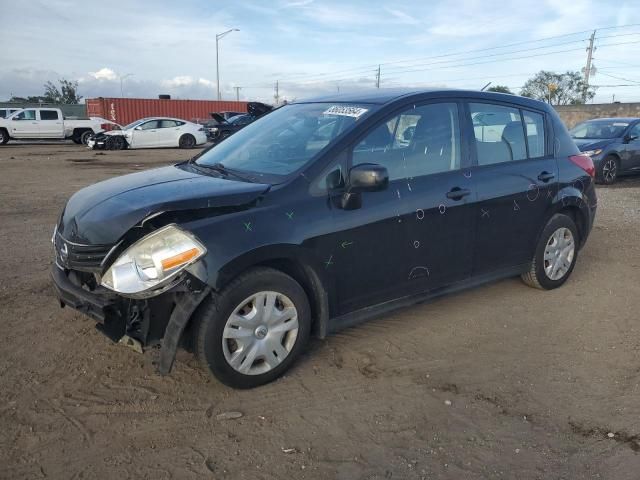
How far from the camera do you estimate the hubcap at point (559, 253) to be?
16.5ft

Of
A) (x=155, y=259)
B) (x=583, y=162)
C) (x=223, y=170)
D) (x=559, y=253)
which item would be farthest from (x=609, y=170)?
(x=155, y=259)

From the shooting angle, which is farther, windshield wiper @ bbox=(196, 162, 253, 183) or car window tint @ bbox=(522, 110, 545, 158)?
car window tint @ bbox=(522, 110, 545, 158)

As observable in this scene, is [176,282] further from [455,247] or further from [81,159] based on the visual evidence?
[81,159]

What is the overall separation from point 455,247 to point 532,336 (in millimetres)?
909

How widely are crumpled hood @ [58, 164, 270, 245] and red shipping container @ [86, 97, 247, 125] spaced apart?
34.4 meters

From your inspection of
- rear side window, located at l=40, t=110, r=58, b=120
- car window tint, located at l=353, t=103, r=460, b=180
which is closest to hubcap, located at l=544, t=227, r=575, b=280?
car window tint, located at l=353, t=103, r=460, b=180

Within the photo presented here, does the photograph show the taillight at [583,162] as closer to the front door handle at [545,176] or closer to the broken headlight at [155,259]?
the front door handle at [545,176]

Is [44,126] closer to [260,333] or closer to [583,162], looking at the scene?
[583,162]

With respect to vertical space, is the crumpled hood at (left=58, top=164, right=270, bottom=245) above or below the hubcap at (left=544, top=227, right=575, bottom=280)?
above

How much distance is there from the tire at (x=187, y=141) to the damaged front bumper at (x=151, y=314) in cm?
2243

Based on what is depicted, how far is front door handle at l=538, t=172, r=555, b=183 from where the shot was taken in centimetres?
477

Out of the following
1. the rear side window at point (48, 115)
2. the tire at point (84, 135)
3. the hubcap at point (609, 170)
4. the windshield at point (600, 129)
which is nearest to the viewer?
the hubcap at point (609, 170)

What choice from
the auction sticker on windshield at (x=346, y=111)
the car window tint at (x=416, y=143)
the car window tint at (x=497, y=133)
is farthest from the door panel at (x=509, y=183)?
the auction sticker on windshield at (x=346, y=111)

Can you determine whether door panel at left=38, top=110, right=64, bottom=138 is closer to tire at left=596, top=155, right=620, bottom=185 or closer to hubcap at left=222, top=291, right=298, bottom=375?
tire at left=596, top=155, right=620, bottom=185
